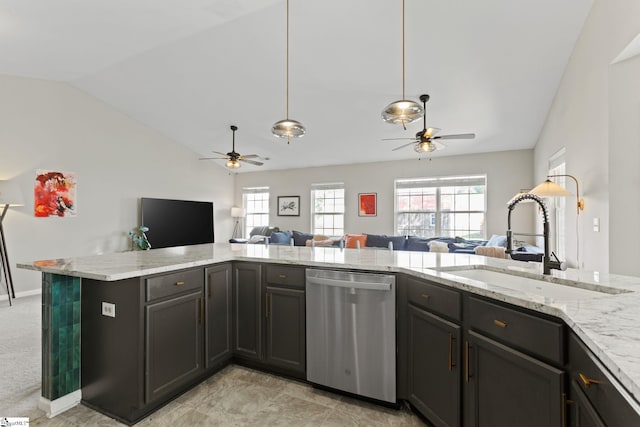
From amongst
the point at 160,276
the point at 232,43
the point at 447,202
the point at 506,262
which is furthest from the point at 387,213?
the point at 160,276

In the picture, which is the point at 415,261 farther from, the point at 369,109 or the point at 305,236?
the point at 305,236

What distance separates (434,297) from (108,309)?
1.98 metres

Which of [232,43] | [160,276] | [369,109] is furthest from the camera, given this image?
[369,109]

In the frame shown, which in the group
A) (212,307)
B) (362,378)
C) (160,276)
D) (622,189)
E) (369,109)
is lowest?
(362,378)

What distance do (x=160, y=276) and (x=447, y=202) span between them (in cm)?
636

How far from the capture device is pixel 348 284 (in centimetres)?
210

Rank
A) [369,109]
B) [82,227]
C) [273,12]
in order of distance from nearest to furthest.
Result: [273,12] → [369,109] → [82,227]

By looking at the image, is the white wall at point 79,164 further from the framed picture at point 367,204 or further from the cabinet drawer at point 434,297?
the cabinet drawer at point 434,297

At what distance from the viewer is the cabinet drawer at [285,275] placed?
233 cm

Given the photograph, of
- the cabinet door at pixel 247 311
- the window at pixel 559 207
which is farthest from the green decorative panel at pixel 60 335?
the window at pixel 559 207

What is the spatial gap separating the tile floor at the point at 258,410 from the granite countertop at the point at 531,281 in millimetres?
904

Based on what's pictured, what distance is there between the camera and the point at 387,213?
24.7 feet

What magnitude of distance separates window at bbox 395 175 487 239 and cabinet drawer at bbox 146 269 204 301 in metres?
5.85

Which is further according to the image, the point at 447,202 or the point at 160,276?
the point at 447,202
